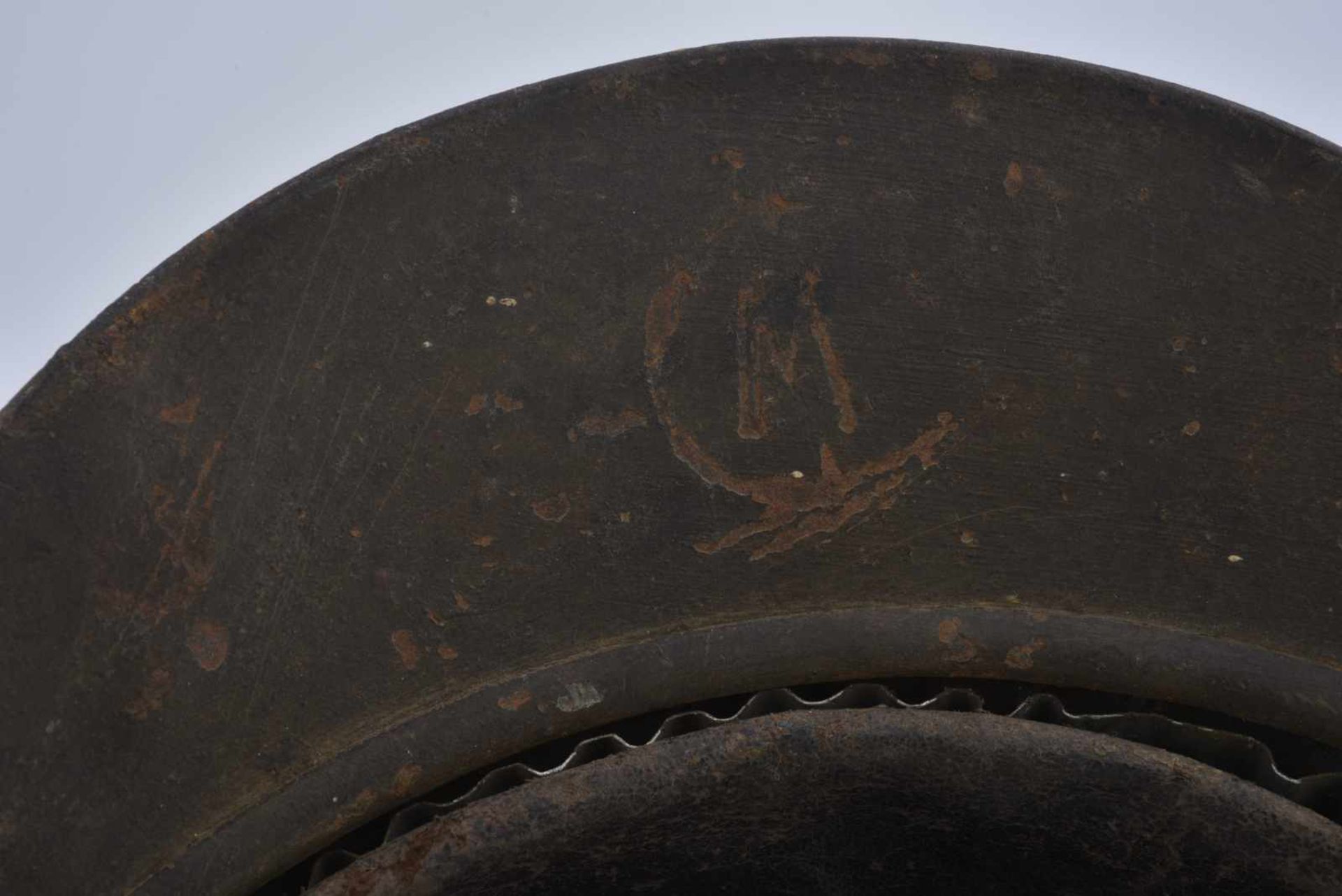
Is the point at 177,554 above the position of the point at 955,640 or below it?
above

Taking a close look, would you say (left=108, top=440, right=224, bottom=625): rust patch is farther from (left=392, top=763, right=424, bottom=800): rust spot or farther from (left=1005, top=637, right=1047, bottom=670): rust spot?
(left=1005, top=637, right=1047, bottom=670): rust spot

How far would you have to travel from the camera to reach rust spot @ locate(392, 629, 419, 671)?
181 centimetres

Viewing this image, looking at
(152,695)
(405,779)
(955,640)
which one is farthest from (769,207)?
(152,695)

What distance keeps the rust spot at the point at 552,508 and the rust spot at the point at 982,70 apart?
30.4 inches

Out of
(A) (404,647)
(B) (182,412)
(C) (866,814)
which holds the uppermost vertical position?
(B) (182,412)

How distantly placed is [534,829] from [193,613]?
1.66 ft

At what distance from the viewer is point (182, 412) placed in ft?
5.82

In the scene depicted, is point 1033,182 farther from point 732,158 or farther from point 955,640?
point 955,640

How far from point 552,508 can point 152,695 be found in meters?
0.54

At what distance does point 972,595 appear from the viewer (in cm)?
191

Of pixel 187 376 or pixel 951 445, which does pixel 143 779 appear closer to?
pixel 187 376

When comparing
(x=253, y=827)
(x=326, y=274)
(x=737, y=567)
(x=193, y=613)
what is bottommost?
(x=253, y=827)

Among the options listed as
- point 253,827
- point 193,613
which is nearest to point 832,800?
point 253,827

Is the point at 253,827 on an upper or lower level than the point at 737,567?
lower
